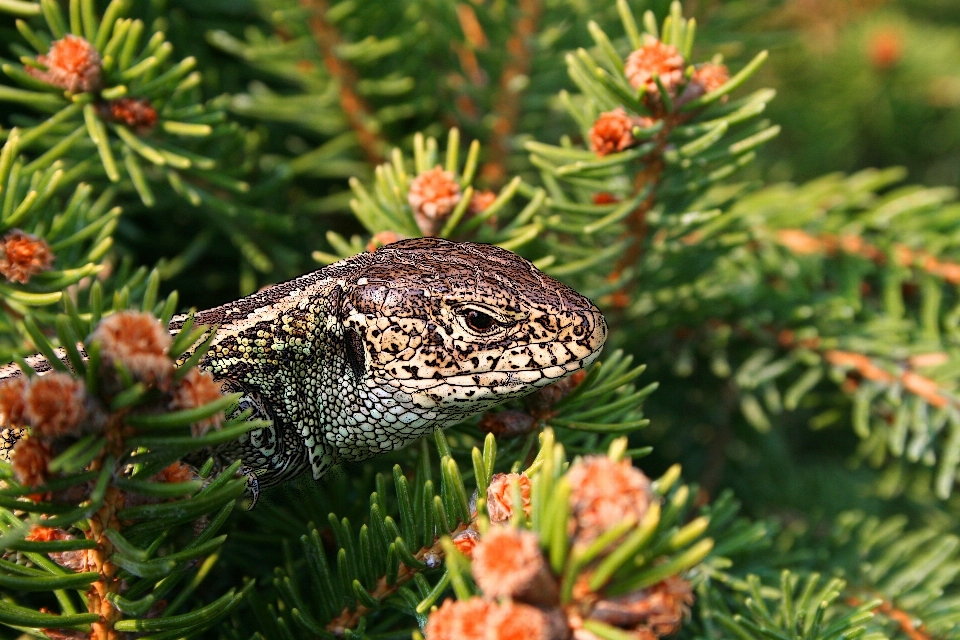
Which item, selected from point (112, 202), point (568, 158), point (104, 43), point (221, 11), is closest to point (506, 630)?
point (568, 158)

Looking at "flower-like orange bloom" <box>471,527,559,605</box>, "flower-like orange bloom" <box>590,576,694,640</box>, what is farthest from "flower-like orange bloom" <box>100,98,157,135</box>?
"flower-like orange bloom" <box>590,576,694,640</box>

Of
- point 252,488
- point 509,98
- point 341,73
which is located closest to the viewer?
point 252,488

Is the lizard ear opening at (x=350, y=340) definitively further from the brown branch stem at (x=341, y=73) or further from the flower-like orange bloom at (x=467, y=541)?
the brown branch stem at (x=341, y=73)

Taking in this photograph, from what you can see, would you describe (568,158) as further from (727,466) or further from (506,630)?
(727,466)

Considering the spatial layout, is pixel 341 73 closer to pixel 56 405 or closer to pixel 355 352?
pixel 355 352

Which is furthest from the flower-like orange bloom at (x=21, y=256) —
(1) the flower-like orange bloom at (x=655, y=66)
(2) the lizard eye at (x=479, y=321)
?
(1) the flower-like orange bloom at (x=655, y=66)

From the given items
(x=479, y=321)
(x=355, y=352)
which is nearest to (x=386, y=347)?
(x=355, y=352)
